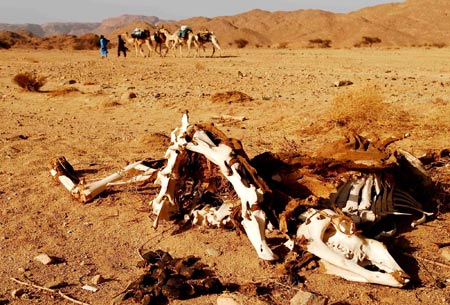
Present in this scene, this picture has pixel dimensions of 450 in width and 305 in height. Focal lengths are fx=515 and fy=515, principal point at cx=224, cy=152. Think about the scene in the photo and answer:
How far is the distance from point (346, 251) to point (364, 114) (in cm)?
501

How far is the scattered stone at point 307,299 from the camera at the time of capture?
3.25 metres

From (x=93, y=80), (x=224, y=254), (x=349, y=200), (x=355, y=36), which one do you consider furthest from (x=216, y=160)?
(x=355, y=36)

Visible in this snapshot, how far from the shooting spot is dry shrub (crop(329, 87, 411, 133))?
802 cm

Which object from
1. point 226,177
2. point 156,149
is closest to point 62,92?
point 156,149

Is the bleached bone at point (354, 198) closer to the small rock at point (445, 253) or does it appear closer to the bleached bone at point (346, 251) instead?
the bleached bone at point (346, 251)

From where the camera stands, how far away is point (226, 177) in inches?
158

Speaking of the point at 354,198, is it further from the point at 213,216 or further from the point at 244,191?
the point at 213,216

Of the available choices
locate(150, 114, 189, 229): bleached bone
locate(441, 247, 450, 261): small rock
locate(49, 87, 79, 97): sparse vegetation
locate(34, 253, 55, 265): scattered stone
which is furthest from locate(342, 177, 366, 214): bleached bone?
locate(49, 87, 79, 97): sparse vegetation

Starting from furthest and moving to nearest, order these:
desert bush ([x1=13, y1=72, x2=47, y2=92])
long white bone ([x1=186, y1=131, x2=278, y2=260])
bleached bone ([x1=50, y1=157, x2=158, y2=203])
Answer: desert bush ([x1=13, y1=72, x2=47, y2=92]) < bleached bone ([x1=50, y1=157, x2=158, y2=203]) < long white bone ([x1=186, y1=131, x2=278, y2=260])

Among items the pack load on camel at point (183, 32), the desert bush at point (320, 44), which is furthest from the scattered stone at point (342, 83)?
the desert bush at point (320, 44)

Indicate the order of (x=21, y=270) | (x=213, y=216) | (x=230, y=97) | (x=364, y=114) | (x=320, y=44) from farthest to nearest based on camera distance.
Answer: (x=320, y=44)
(x=230, y=97)
(x=364, y=114)
(x=213, y=216)
(x=21, y=270)

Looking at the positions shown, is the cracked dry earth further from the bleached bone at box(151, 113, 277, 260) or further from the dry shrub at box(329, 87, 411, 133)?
the bleached bone at box(151, 113, 277, 260)

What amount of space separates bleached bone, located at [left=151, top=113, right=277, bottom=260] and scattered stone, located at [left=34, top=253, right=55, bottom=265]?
0.87m

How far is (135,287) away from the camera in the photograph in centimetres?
344
